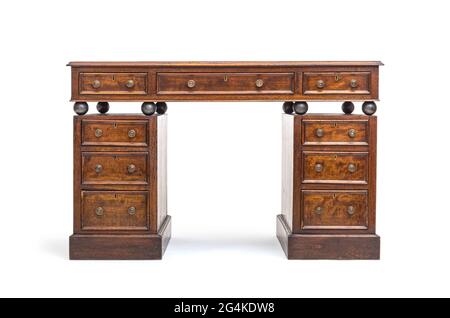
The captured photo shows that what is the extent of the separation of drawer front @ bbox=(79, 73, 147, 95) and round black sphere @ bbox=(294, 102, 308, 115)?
41.7 inches

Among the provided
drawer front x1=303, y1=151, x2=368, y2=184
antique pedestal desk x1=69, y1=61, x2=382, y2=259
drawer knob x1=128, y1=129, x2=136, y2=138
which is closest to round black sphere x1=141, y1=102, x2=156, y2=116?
antique pedestal desk x1=69, y1=61, x2=382, y2=259

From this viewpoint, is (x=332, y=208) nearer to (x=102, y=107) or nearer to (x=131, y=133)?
(x=131, y=133)

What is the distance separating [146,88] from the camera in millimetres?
7281

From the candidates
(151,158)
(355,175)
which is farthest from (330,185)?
(151,158)

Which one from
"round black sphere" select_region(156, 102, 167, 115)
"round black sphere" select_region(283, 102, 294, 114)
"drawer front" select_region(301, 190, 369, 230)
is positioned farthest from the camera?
"round black sphere" select_region(283, 102, 294, 114)

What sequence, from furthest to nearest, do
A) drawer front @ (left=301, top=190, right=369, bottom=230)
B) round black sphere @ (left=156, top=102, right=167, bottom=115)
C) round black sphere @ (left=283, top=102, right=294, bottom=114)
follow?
round black sphere @ (left=283, top=102, right=294, bottom=114), round black sphere @ (left=156, top=102, right=167, bottom=115), drawer front @ (left=301, top=190, right=369, bottom=230)

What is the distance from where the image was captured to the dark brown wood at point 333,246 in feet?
24.1

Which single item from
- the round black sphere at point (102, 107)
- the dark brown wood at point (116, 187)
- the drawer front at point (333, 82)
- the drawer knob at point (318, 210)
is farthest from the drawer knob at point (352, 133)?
the round black sphere at point (102, 107)

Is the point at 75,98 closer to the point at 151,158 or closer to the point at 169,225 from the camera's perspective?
the point at 151,158

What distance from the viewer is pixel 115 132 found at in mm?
7312

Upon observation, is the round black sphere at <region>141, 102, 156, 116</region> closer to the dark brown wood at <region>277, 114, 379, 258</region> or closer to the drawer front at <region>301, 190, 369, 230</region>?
the dark brown wood at <region>277, 114, 379, 258</region>

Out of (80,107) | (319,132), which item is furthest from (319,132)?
(80,107)

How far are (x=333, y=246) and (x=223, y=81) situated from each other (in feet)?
4.53

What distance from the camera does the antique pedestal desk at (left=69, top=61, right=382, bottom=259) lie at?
286 inches
